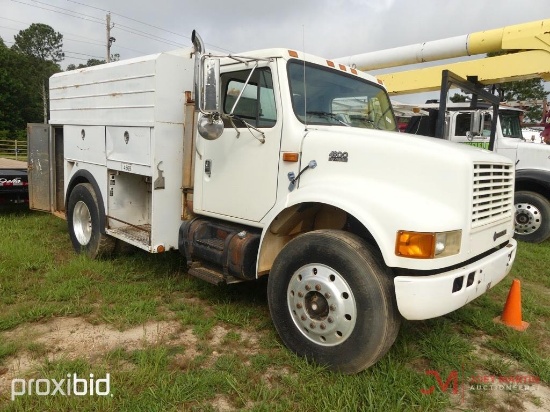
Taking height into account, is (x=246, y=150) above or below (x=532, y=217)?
above

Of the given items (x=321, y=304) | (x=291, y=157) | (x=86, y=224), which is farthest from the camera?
(x=86, y=224)

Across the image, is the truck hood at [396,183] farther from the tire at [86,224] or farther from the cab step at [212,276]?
the tire at [86,224]

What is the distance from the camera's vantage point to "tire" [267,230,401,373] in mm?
2688

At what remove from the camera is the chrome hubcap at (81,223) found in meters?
5.50

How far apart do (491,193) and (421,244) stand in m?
0.93

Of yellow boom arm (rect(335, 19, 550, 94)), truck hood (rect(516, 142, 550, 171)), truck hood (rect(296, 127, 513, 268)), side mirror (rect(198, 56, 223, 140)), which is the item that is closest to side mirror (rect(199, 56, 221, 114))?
side mirror (rect(198, 56, 223, 140))

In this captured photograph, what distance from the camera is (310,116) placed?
11.4 feet

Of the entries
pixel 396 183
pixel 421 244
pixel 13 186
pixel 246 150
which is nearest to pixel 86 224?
pixel 13 186

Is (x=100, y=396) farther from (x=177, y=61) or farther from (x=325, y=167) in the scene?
(x=177, y=61)

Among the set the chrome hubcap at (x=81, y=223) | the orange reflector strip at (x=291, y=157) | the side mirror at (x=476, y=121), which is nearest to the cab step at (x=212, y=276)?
the orange reflector strip at (x=291, y=157)

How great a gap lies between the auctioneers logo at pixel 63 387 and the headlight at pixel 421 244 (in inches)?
79.5

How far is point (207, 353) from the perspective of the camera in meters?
3.21

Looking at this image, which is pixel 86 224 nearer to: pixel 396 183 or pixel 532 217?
pixel 396 183

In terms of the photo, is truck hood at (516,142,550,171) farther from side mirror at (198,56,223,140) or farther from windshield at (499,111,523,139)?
side mirror at (198,56,223,140)
